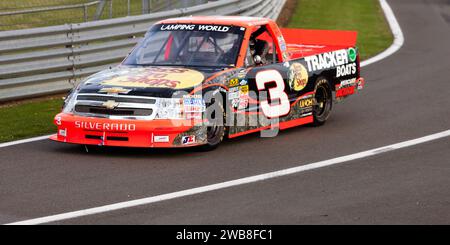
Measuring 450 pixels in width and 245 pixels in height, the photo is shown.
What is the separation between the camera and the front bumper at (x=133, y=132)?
11070 mm

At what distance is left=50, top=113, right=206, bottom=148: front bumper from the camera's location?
436 inches

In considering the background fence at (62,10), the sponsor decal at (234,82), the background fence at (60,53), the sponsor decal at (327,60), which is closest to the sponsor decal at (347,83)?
the sponsor decal at (327,60)

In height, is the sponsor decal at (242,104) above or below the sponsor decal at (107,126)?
above

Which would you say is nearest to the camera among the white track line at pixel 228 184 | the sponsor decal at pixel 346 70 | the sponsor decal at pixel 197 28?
the white track line at pixel 228 184

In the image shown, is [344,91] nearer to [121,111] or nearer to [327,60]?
[327,60]

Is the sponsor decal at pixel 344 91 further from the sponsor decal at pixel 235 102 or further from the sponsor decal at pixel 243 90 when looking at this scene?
the sponsor decal at pixel 235 102

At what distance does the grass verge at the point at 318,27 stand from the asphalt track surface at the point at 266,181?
1161mm

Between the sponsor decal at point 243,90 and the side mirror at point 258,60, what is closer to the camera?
the sponsor decal at point 243,90

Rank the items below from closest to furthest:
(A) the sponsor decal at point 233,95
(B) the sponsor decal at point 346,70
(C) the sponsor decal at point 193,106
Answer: (C) the sponsor decal at point 193,106 → (A) the sponsor decal at point 233,95 → (B) the sponsor decal at point 346,70

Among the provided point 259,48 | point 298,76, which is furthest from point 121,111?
point 298,76

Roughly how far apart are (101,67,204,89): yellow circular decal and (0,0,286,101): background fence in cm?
369
